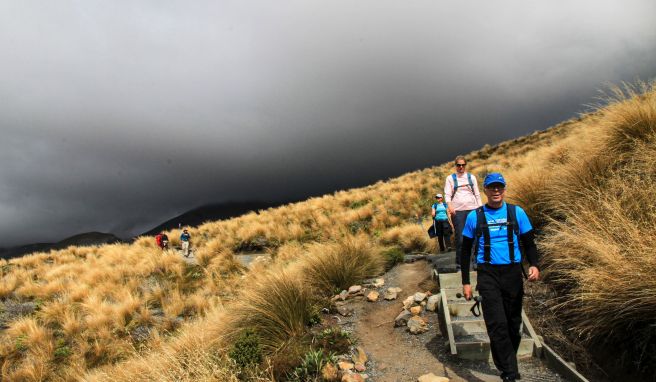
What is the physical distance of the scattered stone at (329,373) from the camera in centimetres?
468

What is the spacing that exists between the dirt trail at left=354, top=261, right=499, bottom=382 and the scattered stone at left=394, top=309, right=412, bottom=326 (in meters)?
0.11

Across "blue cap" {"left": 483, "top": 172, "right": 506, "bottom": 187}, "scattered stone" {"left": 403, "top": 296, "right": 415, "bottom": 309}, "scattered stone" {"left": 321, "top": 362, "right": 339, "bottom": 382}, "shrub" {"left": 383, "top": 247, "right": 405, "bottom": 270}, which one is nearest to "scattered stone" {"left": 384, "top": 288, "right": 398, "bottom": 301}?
"scattered stone" {"left": 403, "top": 296, "right": 415, "bottom": 309}

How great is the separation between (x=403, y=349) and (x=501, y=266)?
7.91 ft

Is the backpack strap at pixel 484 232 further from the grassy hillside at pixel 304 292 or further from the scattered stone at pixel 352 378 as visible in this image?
the scattered stone at pixel 352 378

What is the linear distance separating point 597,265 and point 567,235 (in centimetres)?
95

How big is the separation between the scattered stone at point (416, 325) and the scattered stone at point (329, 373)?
1811 millimetres

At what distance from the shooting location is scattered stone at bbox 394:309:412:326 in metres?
6.33

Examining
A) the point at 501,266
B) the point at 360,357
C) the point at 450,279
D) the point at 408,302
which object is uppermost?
the point at 501,266

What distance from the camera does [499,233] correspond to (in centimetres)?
410

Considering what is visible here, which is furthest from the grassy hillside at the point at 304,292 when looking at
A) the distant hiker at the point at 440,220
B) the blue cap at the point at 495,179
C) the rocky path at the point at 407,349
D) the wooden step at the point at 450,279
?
the blue cap at the point at 495,179

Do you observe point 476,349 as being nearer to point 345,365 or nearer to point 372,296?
point 345,365

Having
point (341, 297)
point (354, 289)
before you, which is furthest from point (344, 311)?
point (354, 289)

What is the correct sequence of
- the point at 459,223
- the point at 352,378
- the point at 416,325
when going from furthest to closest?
the point at 459,223, the point at 416,325, the point at 352,378

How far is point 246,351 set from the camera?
521 cm
